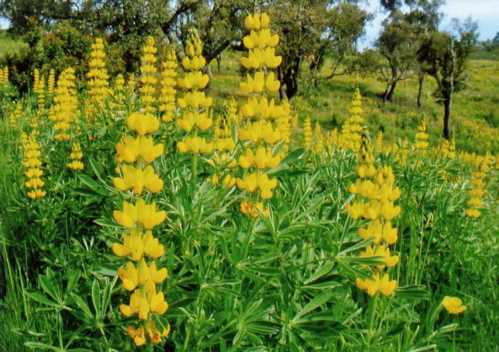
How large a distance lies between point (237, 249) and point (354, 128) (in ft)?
7.28

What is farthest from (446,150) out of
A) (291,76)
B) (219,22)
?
(291,76)

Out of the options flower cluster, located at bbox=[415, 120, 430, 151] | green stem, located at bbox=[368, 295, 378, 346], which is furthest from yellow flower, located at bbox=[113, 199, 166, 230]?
flower cluster, located at bbox=[415, 120, 430, 151]

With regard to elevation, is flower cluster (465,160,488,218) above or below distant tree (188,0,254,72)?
below

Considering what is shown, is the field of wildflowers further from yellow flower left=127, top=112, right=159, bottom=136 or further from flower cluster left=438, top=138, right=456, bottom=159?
flower cluster left=438, top=138, right=456, bottom=159

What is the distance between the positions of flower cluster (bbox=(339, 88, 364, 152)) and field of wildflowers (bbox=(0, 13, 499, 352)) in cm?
37

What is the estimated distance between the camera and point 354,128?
151 inches

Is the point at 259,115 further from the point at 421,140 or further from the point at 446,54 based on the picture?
the point at 446,54

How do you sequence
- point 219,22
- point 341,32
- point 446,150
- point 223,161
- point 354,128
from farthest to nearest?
point 341,32
point 219,22
point 446,150
point 354,128
point 223,161

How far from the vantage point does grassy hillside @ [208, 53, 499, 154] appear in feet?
70.0

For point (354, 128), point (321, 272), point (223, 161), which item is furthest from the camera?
point (354, 128)

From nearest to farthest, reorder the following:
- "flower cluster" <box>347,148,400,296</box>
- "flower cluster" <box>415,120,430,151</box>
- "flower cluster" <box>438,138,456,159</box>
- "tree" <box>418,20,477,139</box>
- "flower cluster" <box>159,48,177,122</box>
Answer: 1. "flower cluster" <box>347,148,400,296</box>
2. "flower cluster" <box>159,48,177,122</box>
3. "flower cluster" <box>415,120,430,151</box>
4. "flower cluster" <box>438,138,456,159</box>
5. "tree" <box>418,20,477,139</box>

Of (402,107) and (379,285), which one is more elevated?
(379,285)

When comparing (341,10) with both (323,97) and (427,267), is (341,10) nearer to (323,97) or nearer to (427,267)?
(323,97)

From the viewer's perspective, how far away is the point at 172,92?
338 centimetres
